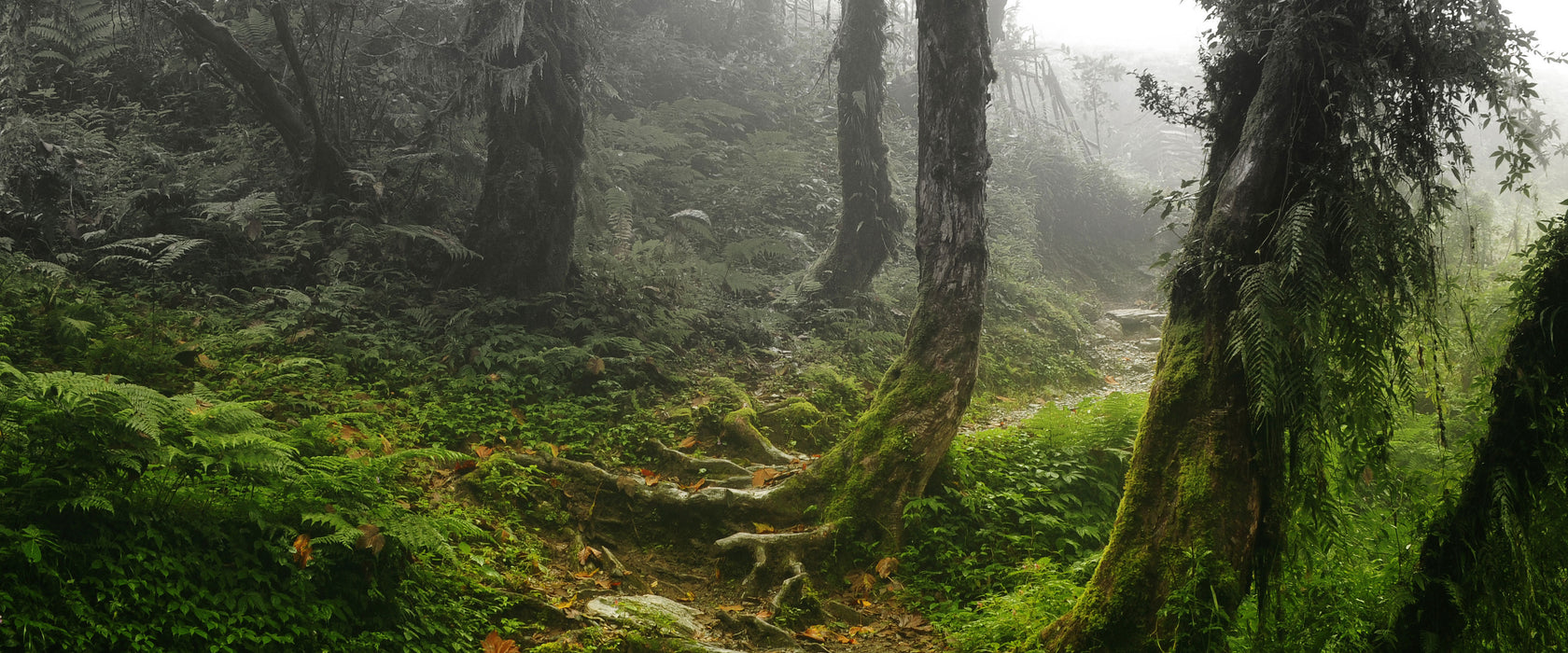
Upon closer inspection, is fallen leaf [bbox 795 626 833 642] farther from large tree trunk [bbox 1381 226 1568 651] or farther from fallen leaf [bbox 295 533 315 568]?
large tree trunk [bbox 1381 226 1568 651]

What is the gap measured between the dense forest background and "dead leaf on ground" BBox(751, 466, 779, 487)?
0.06m

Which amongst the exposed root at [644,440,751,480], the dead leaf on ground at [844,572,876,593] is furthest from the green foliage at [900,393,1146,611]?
the exposed root at [644,440,751,480]

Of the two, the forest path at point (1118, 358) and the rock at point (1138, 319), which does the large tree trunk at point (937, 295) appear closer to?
the forest path at point (1118, 358)

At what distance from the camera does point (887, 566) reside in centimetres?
570

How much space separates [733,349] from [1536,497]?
25.8 feet

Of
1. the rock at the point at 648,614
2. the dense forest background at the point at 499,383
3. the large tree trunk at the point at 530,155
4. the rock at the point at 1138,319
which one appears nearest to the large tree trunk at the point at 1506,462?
the dense forest background at the point at 499,383

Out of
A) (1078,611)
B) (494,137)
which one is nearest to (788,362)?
(494,137)

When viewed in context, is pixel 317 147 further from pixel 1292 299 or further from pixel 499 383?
pixel 1292 299

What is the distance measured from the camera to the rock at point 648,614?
4.41 m

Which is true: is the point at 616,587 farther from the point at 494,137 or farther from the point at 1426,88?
the point at 494,137

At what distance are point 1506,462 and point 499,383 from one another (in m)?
6.97

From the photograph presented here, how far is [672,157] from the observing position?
14414 millimetres

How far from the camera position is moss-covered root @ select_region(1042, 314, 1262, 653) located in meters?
3.61

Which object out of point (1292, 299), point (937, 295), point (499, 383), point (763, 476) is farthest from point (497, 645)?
point (937, 295)
